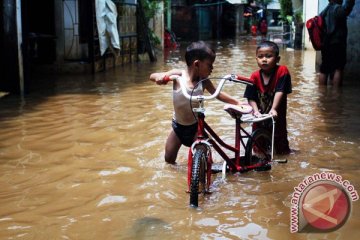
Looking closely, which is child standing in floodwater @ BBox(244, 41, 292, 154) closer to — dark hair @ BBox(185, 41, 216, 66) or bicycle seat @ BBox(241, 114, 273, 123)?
bicycle seat @ BBox(241, 114, 273, 123)

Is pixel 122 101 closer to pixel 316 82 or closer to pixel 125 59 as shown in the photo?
pixel 316 82

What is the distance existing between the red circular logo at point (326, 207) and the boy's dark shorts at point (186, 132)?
1158 millimetres

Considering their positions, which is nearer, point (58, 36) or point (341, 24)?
point (341, 24)

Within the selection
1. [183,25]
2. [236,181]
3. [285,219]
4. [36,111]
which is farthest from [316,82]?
[183,25]

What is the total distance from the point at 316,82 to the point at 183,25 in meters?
20.5

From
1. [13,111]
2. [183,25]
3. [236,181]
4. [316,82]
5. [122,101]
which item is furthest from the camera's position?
[183,25]

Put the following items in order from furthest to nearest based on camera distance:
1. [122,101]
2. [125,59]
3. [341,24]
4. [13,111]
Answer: [125,59]
[341,24]
[122,101]
[13,111]

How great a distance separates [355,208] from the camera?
3.75m

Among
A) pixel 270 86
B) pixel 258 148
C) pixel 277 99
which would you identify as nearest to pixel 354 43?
pixel 270 86

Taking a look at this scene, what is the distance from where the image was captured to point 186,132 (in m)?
4.48

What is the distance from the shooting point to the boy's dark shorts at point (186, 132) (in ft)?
14.6

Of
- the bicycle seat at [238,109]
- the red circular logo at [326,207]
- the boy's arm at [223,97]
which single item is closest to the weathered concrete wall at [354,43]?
the boy's arm at [223,97]

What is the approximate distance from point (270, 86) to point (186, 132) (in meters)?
1.02

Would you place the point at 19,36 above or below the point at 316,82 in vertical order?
above
